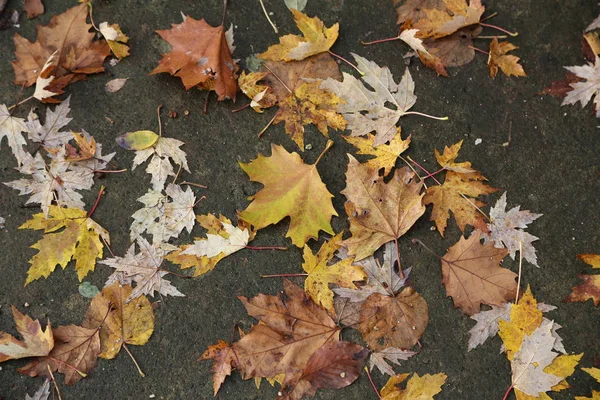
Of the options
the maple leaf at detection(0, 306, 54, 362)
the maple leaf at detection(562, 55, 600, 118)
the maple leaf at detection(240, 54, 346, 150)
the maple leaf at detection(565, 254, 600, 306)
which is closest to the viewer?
the maple leaf at detection(0, 306, 54, 362)

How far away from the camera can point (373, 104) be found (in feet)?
8.84

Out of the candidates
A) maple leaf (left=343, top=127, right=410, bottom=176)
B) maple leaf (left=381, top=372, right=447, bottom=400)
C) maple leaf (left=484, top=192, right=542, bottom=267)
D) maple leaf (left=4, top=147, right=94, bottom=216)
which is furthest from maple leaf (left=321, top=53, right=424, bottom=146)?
maple leaf (left=4, top=147, right=94, bottom=216)

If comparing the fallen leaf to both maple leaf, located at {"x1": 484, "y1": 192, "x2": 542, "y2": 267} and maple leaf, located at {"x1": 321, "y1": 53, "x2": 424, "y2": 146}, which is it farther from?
maple leaf, located at {"x1": 321, "y1": 53, "x2": 424, "y2": 146}

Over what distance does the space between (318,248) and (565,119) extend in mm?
1424

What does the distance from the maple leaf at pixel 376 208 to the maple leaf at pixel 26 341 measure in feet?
4.50

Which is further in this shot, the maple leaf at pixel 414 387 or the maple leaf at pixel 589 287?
the maple leaf at pixel 589 287

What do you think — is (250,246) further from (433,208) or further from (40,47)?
(40,47)

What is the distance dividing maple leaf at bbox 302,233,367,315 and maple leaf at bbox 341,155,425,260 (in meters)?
0.06

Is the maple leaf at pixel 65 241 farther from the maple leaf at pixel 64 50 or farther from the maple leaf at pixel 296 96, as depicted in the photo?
the maple leaf at pixel 296 96

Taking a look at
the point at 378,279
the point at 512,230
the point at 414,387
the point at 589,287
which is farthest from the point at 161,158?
the point at 589,287

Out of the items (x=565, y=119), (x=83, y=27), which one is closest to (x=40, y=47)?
(x=83, y=27)

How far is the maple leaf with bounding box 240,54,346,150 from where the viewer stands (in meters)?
2.71

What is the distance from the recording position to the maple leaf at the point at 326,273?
252 cm

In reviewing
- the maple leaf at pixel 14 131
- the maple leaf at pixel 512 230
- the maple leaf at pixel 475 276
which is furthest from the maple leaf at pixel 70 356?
the maple leaf at pixel 512 230
